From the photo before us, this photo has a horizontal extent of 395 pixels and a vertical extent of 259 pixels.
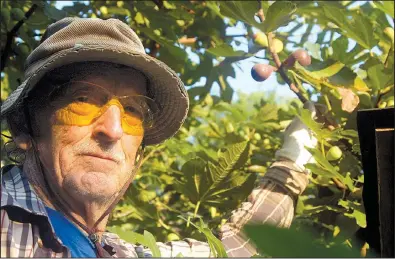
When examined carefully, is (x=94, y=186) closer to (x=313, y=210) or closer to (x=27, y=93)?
(x=27, y=93)

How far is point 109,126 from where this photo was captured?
4.08ft

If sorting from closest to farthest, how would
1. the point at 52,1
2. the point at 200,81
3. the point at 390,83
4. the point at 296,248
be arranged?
the point at 296,248, the point at 390,83, the point at 200,81, the point at 52,1

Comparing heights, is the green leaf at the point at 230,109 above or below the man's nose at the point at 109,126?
below

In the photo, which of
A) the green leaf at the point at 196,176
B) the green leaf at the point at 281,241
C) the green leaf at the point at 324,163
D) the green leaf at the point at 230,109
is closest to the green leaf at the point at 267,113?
the green leaf at the point at 230,109

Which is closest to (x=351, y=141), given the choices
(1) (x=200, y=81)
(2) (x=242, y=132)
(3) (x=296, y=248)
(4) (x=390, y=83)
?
(4) (x=390, y=83)

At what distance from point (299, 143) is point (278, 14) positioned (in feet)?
1.19

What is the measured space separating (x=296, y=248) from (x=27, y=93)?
0.99m

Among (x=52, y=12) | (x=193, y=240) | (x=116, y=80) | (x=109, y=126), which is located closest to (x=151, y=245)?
(x=109, y=126)

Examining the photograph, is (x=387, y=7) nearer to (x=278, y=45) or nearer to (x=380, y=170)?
(x=278, y=45)

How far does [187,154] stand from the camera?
7.11 feet

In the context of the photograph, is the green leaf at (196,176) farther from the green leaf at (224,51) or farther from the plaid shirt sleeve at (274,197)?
the green leaf at (224,51)

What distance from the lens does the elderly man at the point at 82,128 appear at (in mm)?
1183

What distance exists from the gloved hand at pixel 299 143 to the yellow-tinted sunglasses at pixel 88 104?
576 millimetres

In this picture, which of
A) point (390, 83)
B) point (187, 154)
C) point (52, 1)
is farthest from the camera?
point (52, 1)
